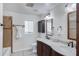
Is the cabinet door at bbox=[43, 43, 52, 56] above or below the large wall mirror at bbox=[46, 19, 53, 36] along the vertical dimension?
below

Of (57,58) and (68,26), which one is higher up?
(68,26)

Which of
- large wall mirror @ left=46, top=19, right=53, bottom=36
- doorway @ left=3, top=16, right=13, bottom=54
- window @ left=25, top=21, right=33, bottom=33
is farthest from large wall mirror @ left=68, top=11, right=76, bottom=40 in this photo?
doorway @ left=3, top=16, right=13, bottom=54

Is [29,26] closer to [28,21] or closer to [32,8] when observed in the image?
[28,21]

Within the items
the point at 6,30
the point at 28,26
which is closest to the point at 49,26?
the point at 28,26

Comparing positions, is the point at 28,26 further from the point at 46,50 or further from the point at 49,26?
the point at 46,50

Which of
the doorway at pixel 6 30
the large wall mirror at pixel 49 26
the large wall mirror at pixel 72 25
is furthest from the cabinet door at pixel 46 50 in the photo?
the doorway at pixel 6 30

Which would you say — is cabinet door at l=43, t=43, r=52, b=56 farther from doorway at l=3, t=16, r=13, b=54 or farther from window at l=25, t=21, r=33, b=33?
doorway at l=3, t=16, r=13, b=54

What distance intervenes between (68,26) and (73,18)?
202mm

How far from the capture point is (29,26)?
2.32 m

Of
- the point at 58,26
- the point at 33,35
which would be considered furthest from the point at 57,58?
the point at 58,26

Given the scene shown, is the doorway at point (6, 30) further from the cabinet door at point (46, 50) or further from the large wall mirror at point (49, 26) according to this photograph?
the large wall mirror at point (49, 26)

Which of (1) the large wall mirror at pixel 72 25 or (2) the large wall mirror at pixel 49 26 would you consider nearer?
(1) the large wall mirror at pixel 72 25

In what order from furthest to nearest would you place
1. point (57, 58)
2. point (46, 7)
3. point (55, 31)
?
point (55, 31)
point (46, 7)
point (57, 58)

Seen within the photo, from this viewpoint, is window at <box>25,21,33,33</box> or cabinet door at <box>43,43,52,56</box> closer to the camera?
cabinet door at <box>43,43,52,56</box>
